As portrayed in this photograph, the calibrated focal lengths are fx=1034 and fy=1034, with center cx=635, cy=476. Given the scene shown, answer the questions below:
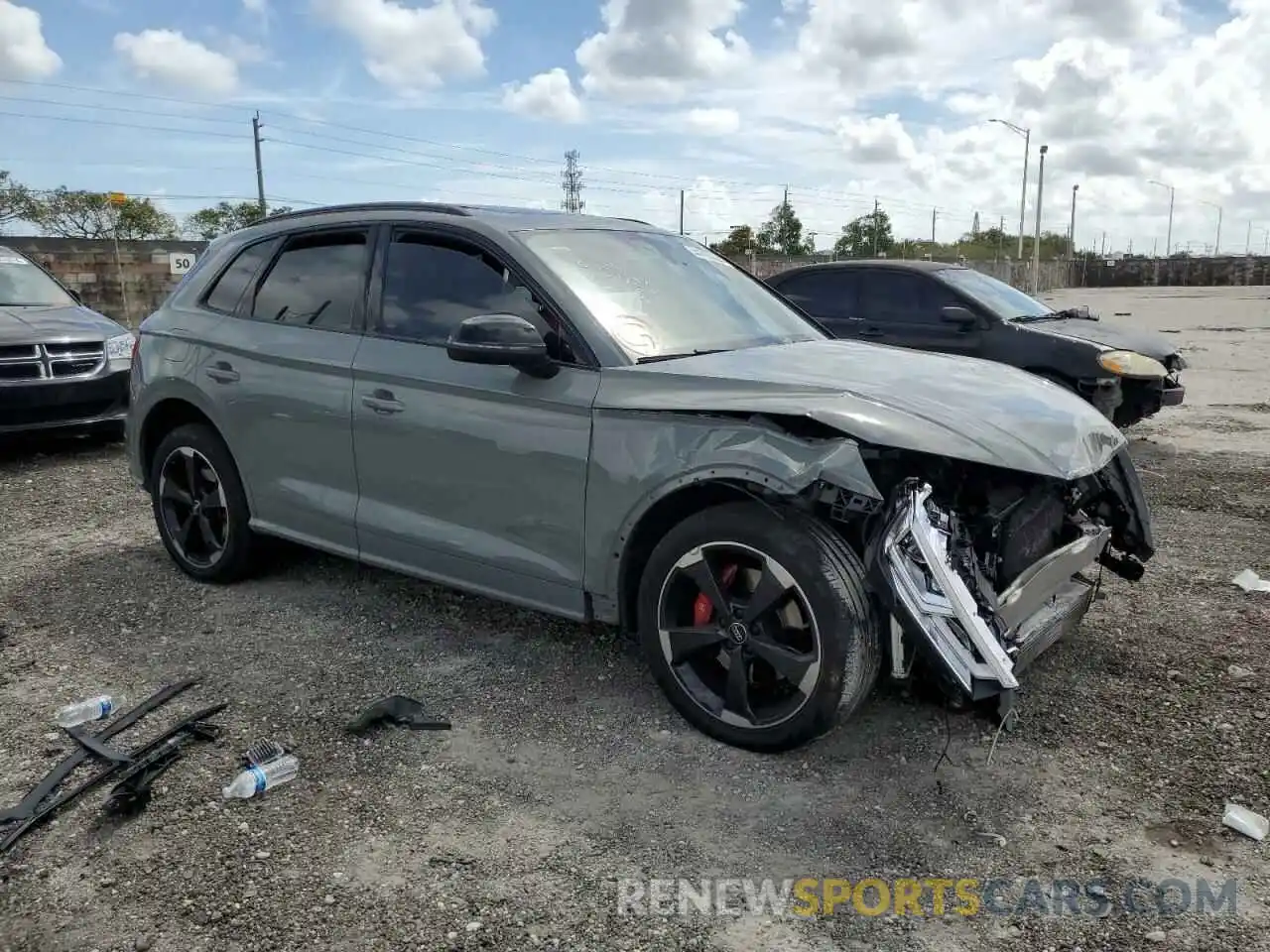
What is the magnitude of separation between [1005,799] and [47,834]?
2850mm

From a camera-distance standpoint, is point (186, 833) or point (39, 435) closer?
point (186, 833)

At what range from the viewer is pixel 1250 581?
16.5 ft

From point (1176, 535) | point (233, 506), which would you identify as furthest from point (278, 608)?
point (1176, 535)

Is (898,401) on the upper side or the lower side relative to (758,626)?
upper

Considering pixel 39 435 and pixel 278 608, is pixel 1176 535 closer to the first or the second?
pixel 278 608

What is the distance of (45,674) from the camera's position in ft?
13.7

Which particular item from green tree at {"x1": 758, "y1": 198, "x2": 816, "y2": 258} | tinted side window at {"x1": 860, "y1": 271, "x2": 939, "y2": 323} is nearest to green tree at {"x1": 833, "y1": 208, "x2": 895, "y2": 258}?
green tree at {"x1": 758, "y1": 198, "x2": 816, "y2": 258}

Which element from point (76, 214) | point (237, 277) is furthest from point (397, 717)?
point (76, 214)

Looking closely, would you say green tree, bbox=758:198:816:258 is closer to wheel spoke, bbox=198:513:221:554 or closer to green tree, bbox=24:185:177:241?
green tree, bbox=24:185:177:241

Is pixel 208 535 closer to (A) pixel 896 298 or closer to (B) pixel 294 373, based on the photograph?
(B) pixel 294 373

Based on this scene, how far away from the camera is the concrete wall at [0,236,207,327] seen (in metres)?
22.4

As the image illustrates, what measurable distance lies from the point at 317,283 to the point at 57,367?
16.7 ft

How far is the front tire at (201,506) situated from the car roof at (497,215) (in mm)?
1225

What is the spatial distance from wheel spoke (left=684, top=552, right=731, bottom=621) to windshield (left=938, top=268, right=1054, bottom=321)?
6.40 metres
